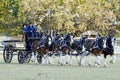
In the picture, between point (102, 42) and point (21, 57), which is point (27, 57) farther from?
point (102, 42)

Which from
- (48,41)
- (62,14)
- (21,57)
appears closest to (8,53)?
(21,57)

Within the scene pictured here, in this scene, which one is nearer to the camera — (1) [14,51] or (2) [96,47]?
(2) [96,47]

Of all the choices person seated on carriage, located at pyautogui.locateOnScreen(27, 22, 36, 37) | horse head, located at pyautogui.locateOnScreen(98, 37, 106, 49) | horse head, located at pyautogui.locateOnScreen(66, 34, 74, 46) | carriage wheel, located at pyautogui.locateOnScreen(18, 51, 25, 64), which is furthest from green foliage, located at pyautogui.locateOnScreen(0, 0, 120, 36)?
horse head, located at pyautogui.locateOnScreen(98, 37, 106, 49)

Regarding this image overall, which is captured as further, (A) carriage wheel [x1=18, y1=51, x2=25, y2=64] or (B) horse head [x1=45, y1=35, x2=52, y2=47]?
(A) carriage wheel [x1=18, y1=51, x2=25, y2=64]

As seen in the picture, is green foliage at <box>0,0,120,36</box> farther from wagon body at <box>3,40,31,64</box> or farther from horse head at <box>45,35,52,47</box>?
horse head at <box>45,35,52,47</box>

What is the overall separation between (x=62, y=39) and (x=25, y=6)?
41898 mm

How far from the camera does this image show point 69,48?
99.9 ft

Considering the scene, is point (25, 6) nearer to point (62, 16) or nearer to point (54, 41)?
point (62, 16)

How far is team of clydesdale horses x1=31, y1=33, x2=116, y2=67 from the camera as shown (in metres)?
29.5

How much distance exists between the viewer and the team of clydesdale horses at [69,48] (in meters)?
29.5

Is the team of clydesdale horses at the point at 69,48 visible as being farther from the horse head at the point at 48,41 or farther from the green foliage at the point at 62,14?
the green foliage at the point at 62,14

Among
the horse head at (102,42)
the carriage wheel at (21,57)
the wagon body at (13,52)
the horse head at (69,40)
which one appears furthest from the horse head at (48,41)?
the horse head at (102,42)

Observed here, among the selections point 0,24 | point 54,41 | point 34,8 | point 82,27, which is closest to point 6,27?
point 0,24

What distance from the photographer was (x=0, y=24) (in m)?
76.9
